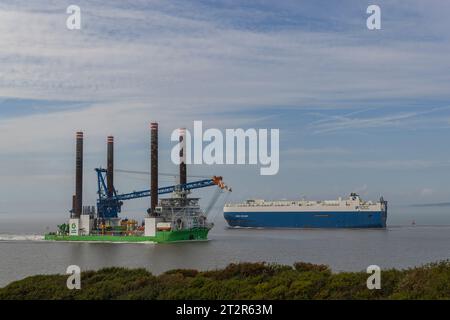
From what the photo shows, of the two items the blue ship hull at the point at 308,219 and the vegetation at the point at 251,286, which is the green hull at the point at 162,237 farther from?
the vegetation at the point at 251,286

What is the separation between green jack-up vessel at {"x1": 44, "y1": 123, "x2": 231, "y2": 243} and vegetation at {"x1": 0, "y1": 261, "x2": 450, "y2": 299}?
1849 inches

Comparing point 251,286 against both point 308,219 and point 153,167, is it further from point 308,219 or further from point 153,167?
point 308,219

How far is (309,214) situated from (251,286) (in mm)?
83039

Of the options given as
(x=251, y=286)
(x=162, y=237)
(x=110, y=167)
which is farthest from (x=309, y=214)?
(x=251, y=286)

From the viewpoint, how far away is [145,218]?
65.5 metres

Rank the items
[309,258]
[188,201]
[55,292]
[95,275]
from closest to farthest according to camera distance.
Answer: [55,292] < [95,275] < [309,258] < [188,201]

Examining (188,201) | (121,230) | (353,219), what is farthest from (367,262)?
(353,219)

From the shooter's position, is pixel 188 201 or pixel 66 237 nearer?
pixel 188 201

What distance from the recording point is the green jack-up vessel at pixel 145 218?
64.7 metres

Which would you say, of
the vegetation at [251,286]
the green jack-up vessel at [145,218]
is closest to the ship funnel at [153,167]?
the green jack-up vessel at [145,218]

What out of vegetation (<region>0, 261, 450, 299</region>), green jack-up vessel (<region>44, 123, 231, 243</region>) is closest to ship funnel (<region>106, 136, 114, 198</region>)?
green jack-up vessel (<region>44, 123, 231, 243</region>)

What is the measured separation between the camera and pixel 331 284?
1355 cm
